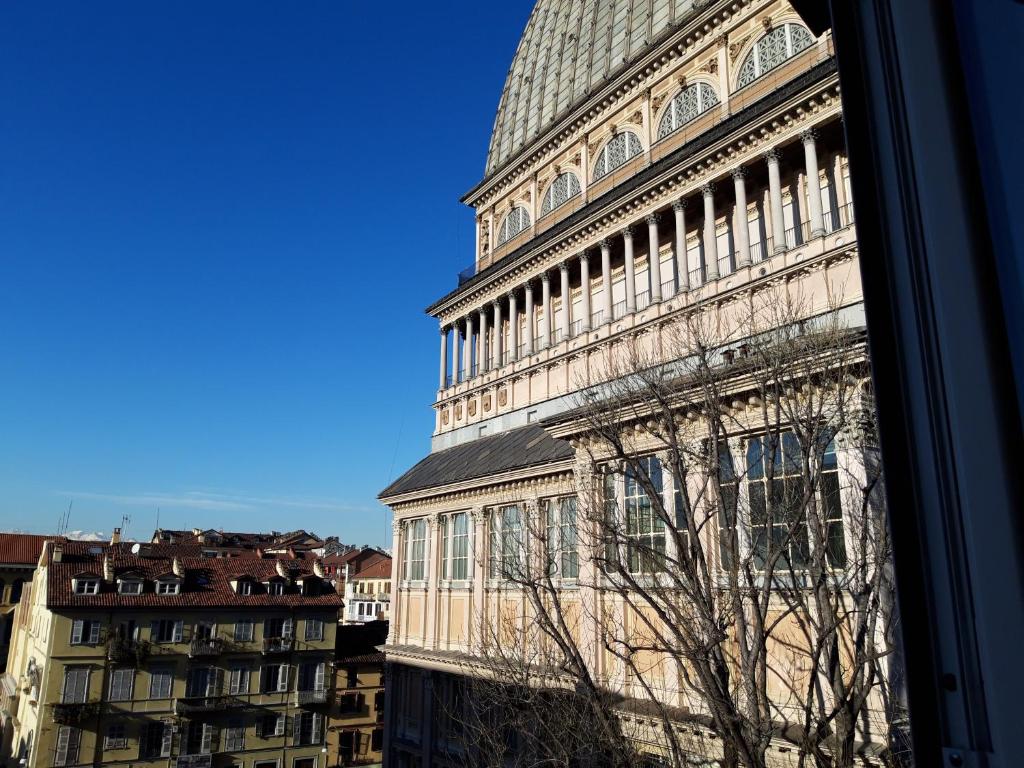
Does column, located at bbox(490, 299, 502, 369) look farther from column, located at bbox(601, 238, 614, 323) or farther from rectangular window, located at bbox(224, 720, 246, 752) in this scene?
rectangular window, located at bbox(224, 720, 246, 752)

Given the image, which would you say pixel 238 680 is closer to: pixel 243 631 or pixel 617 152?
pixel 243 631

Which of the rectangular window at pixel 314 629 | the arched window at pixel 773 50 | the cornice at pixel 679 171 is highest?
the arched window at pixel 773 50

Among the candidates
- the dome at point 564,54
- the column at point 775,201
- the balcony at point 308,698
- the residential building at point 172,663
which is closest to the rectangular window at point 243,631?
the residential building at point 172,663

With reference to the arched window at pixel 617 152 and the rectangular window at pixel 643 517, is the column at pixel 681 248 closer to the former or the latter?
the arched window at pixel 617 152

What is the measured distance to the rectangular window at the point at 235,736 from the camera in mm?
48219

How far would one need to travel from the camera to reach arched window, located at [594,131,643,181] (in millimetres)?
31891

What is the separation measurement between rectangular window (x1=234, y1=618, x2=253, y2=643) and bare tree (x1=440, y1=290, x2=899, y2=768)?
3430 centimetres

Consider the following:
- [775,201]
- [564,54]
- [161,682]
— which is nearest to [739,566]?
[775,201]

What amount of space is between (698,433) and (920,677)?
16628 mm

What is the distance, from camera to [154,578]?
49344mm

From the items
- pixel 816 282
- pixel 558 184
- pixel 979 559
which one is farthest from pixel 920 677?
pixel 558 184

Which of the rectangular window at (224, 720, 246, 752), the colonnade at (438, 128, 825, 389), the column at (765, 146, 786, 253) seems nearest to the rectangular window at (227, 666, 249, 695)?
the rectangular window at (224, 720, 246, 752)

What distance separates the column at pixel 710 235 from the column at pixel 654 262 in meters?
2.11

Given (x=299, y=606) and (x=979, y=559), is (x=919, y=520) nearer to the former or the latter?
(x=979, y=559)
